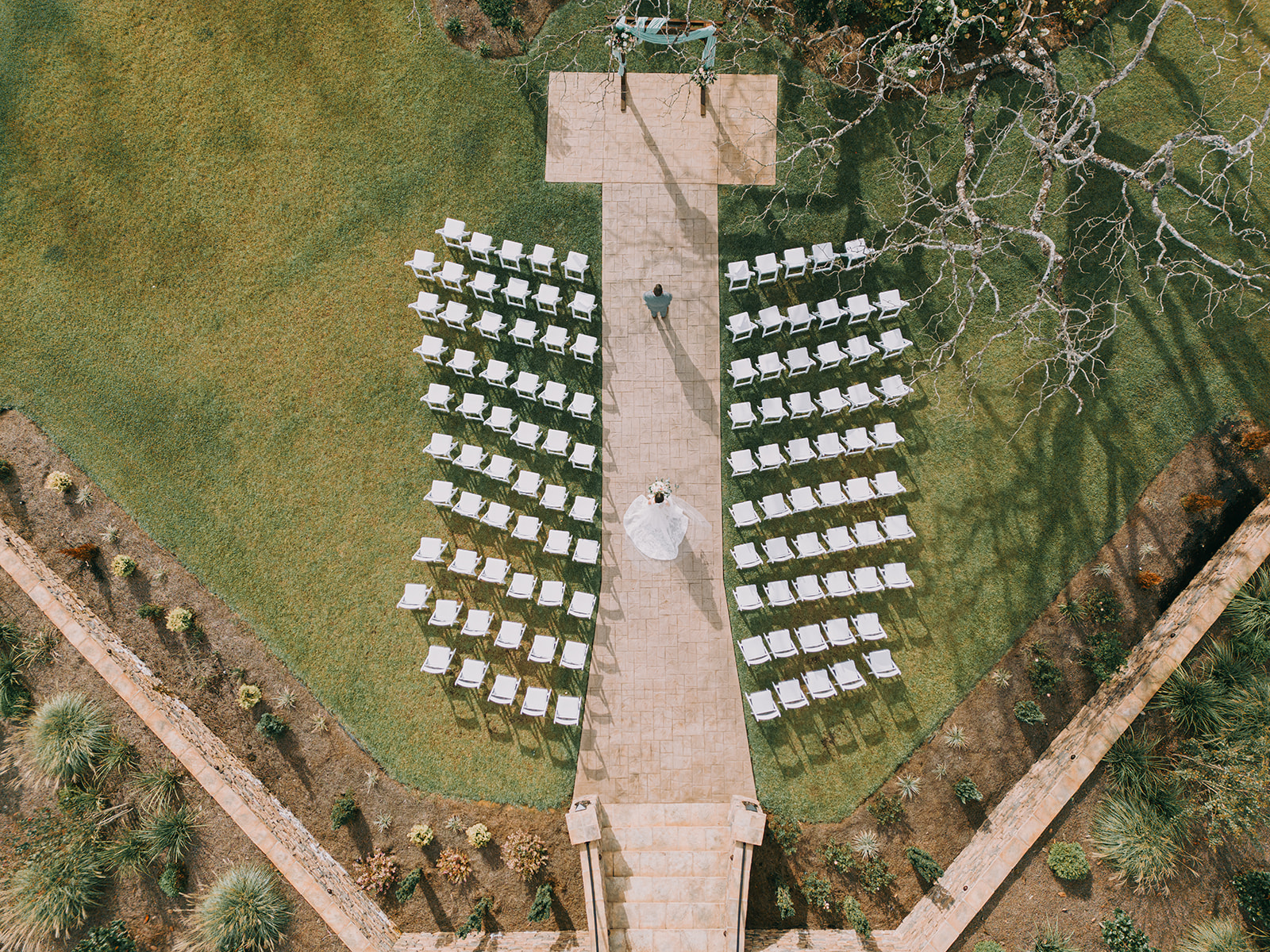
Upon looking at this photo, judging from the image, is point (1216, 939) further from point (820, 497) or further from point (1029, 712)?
point (820, 497)

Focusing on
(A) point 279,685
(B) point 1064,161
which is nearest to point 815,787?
(A) point 279,685

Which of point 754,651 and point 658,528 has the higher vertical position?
point 658,528

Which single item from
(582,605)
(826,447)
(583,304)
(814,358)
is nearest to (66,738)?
(582,605)

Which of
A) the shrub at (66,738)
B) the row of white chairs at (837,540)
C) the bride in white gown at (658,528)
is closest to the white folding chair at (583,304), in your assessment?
the bride in white gown at (658,528)

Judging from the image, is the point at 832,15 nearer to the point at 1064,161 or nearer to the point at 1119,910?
the point at 1064,161

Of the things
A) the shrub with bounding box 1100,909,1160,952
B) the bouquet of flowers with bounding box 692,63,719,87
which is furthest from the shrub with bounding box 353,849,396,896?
the bouquet of flowers with bounding box 692,63,719,87

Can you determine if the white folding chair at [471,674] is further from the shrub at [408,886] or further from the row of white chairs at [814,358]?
the row of white chairs at [814,358]
